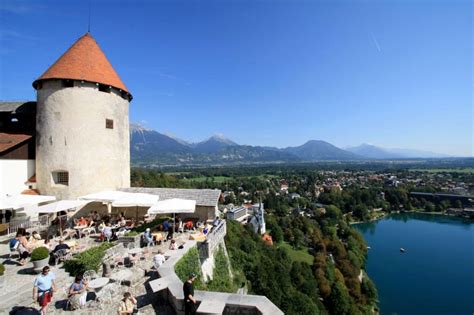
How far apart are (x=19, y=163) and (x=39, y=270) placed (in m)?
10.5

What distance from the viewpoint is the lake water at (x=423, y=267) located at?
3922 centimetres

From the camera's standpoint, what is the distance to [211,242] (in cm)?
1263

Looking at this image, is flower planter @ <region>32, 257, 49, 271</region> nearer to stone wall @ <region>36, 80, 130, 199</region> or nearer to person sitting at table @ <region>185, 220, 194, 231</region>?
person sitting at table @ <region>185, 220, 194, 231</region>

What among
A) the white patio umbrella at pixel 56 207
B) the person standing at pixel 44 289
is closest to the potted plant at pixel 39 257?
the person standing at pixel 44 289

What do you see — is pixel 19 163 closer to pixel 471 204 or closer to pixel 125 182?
pixel 125 182

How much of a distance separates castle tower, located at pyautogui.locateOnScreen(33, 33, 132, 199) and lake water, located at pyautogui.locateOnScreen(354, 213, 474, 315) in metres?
40.6

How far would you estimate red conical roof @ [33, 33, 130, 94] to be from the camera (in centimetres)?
1697

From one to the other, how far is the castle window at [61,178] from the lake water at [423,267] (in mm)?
41429

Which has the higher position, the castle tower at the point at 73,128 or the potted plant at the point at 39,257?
the castle tower at the point at 73,128

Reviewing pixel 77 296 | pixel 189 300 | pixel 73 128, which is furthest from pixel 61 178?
pixel 189 300

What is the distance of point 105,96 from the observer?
58.9 feet

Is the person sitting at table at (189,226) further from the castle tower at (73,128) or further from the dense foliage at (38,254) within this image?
the castle tower at (73,128)

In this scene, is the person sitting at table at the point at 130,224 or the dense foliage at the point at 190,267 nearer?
the dense foliage at the point at 190,267

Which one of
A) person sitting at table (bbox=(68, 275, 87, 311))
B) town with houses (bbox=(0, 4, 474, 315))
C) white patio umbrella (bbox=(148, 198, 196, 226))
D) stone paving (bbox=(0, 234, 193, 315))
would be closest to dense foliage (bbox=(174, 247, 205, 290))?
town with houses (bbox=(0, 4, 474, 315))
